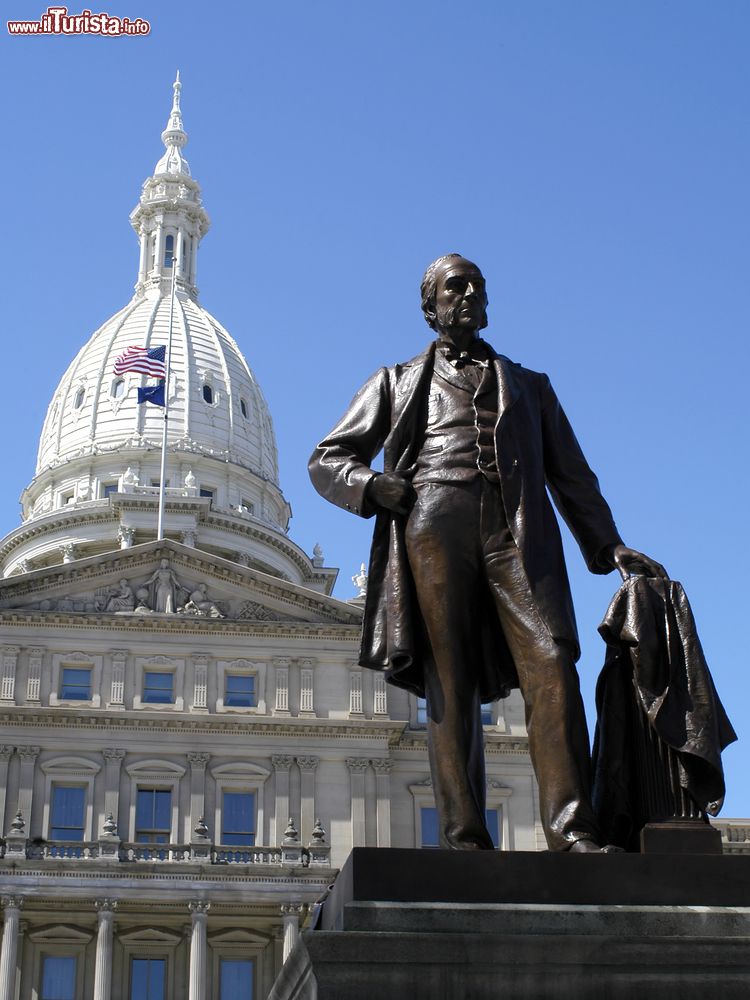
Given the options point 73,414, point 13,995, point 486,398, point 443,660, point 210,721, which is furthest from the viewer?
point 73,414

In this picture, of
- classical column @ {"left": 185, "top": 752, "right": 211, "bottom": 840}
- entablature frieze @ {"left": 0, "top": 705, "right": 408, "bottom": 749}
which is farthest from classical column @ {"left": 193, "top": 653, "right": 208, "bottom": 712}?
classical column @ {"left": 185, "top": 752, "right": 211, "bottom": 840}

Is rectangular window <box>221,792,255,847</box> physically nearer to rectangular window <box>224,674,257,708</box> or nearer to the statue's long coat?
rectangular window <box>224,674,257,708</box>

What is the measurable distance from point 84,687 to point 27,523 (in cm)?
2249

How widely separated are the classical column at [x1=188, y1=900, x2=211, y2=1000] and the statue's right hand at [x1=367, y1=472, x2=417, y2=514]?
4279 centimetres

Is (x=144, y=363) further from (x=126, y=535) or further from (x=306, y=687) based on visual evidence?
(x=306, y=687)

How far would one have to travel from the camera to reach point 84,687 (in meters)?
53.5

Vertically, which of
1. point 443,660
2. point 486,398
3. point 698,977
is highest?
point 486,398

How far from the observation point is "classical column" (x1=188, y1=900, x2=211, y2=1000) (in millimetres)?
47875

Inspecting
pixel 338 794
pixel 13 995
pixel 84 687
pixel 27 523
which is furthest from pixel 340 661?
pixel 27 523

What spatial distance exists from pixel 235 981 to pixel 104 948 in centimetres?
410

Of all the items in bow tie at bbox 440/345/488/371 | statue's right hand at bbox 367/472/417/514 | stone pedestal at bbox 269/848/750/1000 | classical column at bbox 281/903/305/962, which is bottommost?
stone pedestal at bbox 269/848/750/1000

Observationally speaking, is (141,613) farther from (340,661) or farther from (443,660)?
(443,660)

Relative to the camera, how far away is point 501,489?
7.50 m

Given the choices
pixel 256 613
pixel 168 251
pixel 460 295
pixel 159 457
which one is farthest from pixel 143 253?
pixel 460 295
